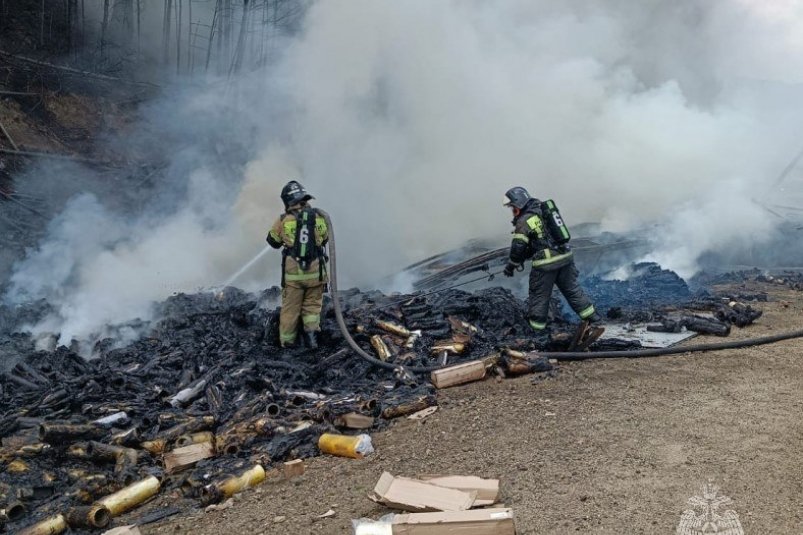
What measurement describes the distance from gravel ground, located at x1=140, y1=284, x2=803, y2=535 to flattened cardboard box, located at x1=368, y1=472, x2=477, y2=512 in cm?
10

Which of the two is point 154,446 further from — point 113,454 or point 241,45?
point 241,45

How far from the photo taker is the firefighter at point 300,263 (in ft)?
20.5

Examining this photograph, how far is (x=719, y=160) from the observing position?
620 inches

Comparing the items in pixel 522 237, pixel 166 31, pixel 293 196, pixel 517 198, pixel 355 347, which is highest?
pixel 166 31

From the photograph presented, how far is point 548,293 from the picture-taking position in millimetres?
6488

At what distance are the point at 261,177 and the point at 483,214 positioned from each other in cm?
470

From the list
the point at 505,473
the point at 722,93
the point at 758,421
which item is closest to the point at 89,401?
the point at 505,473

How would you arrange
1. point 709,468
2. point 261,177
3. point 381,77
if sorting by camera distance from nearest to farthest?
point 709,468 → point 261,177 → point 381,77

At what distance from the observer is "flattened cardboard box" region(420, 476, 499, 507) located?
3.38 m

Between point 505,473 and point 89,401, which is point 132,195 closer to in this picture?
point 89,401

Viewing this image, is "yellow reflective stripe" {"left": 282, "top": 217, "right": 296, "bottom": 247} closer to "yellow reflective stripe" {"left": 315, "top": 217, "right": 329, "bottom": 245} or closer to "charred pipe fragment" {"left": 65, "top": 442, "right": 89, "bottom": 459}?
"yellow reflective stripe" {"left": 315, "top": 217, "right": 329, "bottom": 245}

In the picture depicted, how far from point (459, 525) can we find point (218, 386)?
307 centimetres

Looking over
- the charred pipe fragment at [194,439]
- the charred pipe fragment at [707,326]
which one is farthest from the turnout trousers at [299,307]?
the charred pipe fragment at [707,326]

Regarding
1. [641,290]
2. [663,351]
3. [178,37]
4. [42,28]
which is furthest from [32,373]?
[178,37]
